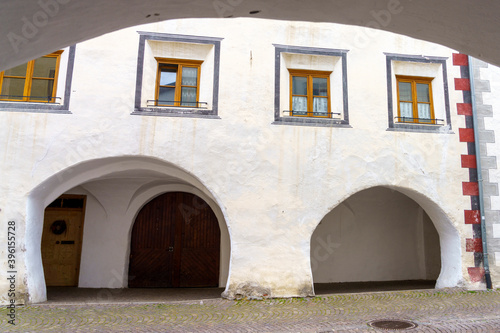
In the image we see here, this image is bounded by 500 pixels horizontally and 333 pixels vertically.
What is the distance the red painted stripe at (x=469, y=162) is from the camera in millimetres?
7578

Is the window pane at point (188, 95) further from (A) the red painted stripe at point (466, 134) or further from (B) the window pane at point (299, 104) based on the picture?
(A) the red painted stripe at point (466, 134)

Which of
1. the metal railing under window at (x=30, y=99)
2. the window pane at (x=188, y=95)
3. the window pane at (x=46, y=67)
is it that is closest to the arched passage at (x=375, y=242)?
the window pane at (x=188, y=95)

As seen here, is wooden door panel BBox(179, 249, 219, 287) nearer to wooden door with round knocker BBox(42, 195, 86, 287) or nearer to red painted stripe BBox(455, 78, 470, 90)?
wooden door with round knocker BBox(42, 195, 86, 287)

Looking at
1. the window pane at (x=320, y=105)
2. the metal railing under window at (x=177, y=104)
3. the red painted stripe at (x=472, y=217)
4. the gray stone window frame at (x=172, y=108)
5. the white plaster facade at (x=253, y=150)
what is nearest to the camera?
the white plaster facade at (x=253, y=150)

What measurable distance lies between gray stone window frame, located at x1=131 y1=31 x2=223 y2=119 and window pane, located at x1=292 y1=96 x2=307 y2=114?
1.59m

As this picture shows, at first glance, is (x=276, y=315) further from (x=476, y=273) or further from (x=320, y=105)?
(x=476, y=273)

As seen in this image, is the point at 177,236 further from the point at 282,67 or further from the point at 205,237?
the point at 282,67

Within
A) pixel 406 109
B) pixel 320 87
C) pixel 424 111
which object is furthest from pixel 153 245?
pixel 424 111

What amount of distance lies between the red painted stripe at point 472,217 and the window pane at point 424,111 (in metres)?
2.10

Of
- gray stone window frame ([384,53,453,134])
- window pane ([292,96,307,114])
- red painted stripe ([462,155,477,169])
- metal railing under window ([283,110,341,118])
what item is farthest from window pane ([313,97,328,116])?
red painted stripe ([462,155,477,169])

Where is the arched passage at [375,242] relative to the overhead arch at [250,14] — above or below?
below

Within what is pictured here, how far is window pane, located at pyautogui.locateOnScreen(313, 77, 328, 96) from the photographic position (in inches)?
301

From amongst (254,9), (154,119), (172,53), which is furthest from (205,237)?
(254,9)

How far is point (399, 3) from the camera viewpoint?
2.09 meters
